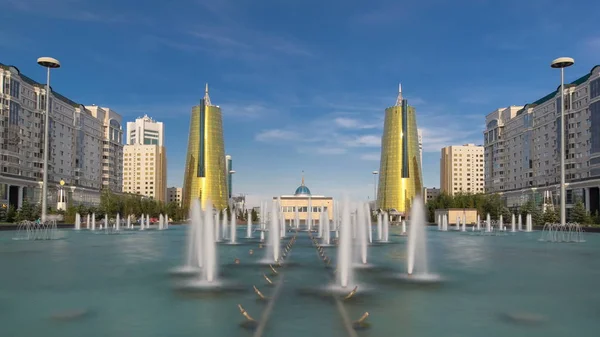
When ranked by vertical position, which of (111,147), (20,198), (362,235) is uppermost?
(111,147)

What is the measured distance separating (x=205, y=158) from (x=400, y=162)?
Result: 5944 centimetres

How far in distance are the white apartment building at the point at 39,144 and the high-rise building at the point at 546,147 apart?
284ft

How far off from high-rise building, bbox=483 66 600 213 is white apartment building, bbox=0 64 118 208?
284ft

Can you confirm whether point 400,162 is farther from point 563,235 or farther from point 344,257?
point 344,257

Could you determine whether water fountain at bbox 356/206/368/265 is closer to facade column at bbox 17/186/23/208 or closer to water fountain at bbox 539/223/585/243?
water fountain at bbox 539/223/585/243

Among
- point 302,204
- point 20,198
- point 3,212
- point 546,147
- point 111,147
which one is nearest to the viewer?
point 3,212

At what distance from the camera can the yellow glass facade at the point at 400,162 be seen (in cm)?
15325

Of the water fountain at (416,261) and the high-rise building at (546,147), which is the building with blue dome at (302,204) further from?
the water fountain at (416,261)

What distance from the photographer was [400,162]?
508ft

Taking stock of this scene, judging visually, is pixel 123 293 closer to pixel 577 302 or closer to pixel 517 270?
pixel 577 302

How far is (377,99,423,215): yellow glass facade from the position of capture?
15325cm

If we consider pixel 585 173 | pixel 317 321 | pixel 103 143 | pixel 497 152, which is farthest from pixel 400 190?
pixel 317 321

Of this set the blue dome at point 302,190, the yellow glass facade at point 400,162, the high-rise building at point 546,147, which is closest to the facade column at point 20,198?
the blue dome at point 302,190

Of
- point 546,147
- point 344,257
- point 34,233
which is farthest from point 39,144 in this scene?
point 546,147
